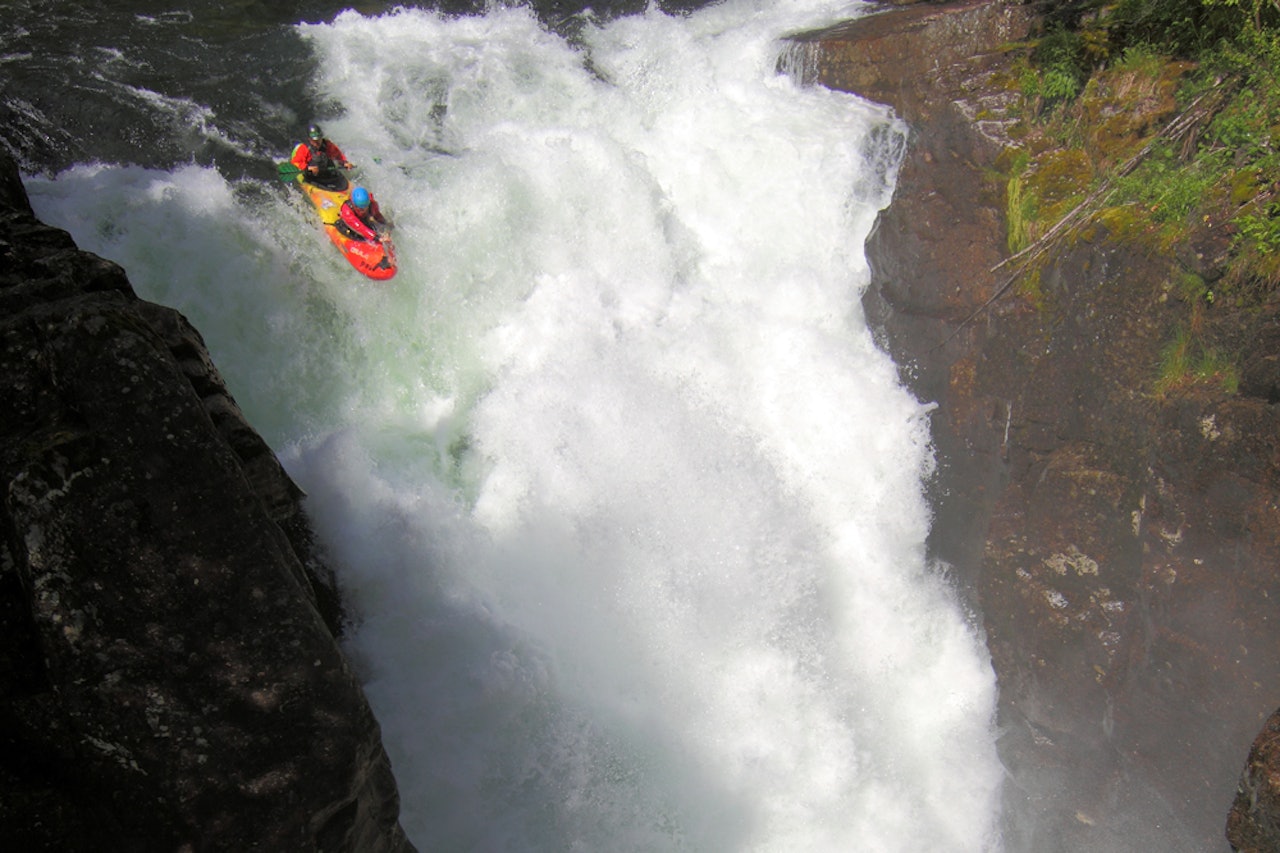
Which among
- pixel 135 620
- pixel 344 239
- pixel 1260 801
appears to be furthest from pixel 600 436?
pixel 1260 801

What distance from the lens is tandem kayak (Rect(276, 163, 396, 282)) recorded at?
7043mm

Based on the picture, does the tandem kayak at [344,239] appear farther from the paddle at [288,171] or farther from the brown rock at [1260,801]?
the brown rock at [1260,801]

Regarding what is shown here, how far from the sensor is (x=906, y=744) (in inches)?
263

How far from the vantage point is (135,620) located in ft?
9.92

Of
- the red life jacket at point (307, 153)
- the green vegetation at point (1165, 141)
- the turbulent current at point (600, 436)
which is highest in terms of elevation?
the green vegetation at point (1165, 141)

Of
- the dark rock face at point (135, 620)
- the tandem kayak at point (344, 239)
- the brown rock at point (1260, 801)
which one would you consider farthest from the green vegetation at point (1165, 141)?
the dark rock face at point (135, 620)

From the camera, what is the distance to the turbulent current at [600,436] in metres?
5.55

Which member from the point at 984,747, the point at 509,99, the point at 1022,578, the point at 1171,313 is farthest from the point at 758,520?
the point at 509,99

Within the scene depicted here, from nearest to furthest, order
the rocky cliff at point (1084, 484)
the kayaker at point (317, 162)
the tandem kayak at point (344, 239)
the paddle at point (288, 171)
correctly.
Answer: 1. the rocky cliff at point (1084, 484)
2. the tandem kayak at point (344, 239)
3. the paddle at point (288, 171)
4. the kayaker at point (317, 162)

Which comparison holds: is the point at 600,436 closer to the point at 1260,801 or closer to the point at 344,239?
the point at 344,239

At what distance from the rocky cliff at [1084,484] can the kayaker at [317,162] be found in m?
5.38

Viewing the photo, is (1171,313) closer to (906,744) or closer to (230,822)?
(906,744)

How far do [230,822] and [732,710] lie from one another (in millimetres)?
3965

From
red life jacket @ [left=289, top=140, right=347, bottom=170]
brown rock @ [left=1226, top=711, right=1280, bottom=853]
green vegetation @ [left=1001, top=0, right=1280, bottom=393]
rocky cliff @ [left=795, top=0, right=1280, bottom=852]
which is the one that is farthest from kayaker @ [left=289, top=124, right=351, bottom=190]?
brown rock @ [left=1226, top=711, right=1280, bottom=853]
